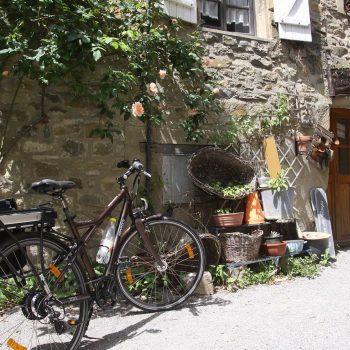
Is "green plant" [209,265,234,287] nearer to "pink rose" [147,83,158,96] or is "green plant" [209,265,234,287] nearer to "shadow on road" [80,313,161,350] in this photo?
"shadow on road" [80,313,161,350]

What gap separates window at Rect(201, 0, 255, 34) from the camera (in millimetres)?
5582

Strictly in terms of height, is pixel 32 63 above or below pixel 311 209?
above

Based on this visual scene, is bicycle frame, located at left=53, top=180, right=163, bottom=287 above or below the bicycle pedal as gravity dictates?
above

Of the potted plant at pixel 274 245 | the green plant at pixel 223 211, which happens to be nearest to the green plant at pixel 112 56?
the green plant at pixel 223 211

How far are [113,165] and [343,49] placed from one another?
146 inches

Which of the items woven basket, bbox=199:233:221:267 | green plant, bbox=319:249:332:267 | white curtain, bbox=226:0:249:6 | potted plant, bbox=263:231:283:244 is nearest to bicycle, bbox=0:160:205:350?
woven basket, bbox=199:233:221:267

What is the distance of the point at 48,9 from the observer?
4.15 meters

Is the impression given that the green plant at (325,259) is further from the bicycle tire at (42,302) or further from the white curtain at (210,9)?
the bicycle tire at (42,302)

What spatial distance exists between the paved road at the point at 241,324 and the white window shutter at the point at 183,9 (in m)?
2.92

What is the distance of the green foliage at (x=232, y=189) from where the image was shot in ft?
15.1

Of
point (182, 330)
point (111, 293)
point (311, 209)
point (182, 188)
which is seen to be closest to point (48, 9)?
point (182, 188)

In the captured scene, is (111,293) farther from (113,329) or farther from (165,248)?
(165,248)

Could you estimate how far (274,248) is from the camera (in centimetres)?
480

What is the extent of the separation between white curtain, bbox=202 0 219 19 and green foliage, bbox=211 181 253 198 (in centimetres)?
216
